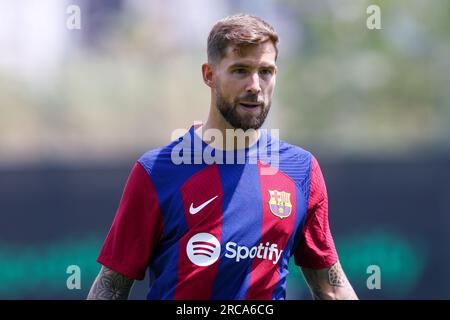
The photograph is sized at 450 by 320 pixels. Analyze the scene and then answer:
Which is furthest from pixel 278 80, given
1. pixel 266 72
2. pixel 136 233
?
pixel 136 233

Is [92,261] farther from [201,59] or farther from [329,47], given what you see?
[329,47]

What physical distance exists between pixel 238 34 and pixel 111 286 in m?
1.27

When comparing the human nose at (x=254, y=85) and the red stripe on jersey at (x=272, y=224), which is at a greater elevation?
the human nose at (x=254, y=85)

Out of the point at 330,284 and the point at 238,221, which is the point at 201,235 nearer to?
the point at 238,221

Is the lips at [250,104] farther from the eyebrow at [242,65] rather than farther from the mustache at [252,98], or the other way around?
the eyebrow at [242,65]

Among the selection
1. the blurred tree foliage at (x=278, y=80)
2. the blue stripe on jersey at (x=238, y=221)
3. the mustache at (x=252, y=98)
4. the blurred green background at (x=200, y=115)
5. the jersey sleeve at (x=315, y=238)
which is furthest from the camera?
the blurred tree foliage at (x=278, y=80)

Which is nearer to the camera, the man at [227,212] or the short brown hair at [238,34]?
the man at [227,212]

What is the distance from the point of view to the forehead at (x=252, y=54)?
153 inches

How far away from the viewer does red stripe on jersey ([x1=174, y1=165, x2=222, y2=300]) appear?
149 inches

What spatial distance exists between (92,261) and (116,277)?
519 cm

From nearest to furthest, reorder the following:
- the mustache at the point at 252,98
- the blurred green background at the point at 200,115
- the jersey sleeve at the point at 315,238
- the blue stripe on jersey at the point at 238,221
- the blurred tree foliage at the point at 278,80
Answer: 1. the blue stripe on jersey at the point at 238,221
2. the mustache at the point at 252,98
3. the jersey sleeve at the point at 315,238
4. the blurred green background at the point at 200,115
5. the blurred tree foliage at the point at 278,80

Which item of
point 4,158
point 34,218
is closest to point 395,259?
point 34,218

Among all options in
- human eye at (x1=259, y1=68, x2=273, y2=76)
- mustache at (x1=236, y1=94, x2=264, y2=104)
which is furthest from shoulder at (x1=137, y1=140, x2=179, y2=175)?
human eye at (x1=259, y1=68, x2=273, y2=76)

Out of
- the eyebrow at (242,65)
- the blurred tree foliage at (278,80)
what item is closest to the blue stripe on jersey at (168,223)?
the eyebrow at (242,65)
